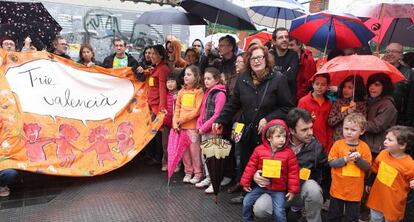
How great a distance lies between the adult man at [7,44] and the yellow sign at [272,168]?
3731 mm

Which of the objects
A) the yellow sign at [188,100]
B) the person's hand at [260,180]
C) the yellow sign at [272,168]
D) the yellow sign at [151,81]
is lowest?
the person's hand at [260,180]

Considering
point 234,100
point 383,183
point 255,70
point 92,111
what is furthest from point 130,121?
point 383,183

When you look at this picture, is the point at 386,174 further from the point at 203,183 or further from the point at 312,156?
the point at 203,183

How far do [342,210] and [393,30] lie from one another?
113 inches

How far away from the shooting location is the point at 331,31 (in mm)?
4203

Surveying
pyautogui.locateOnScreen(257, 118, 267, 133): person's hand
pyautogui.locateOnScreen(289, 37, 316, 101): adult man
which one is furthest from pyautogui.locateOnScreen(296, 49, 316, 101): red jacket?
pyautogui.locateOnScreen(257, 118, 267, 133): person's hand

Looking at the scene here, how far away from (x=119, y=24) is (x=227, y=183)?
5525 millimetres

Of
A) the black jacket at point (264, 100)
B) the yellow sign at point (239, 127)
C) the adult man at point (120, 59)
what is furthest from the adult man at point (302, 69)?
the adult man at point (120, 59)

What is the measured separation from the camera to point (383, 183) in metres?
3.17

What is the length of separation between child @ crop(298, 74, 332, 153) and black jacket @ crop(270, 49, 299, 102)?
47cm

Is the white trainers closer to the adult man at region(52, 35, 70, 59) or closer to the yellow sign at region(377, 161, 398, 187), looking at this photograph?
the yellow sign at region(377, 161, 398, 187)

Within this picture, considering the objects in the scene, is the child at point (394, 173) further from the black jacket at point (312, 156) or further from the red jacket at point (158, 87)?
the red jacket at point (158, 87)

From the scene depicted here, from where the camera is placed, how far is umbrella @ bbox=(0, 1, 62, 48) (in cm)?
540

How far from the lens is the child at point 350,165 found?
3.17 m
